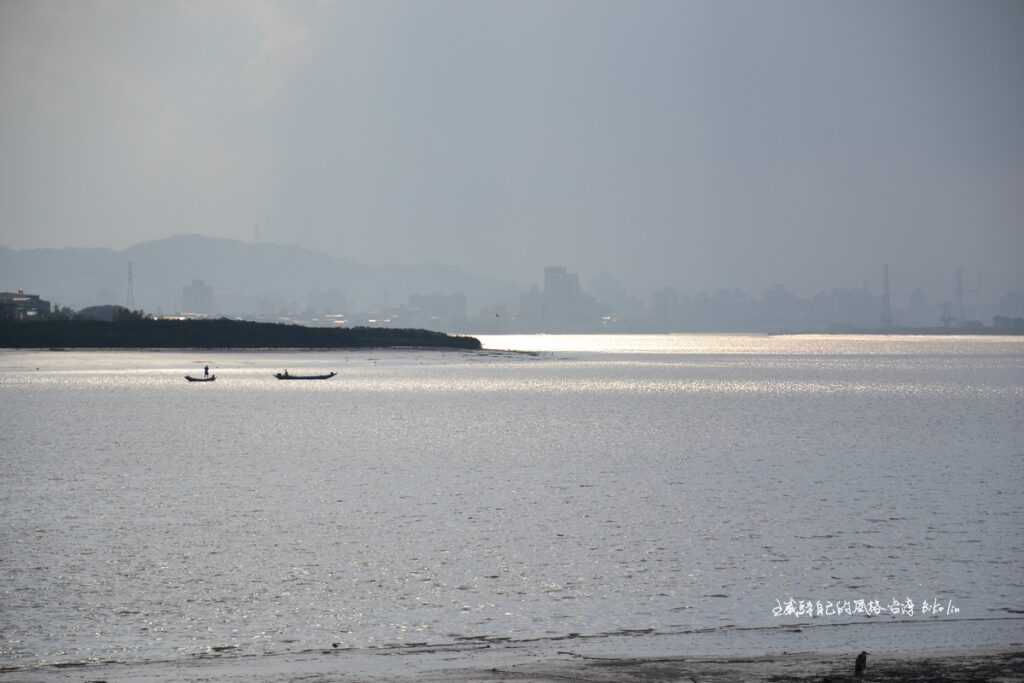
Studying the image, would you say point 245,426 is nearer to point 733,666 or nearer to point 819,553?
point 819,553

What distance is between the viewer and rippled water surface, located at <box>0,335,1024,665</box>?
20297mm

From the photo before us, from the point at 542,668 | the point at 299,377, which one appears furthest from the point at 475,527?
the point at 299,377

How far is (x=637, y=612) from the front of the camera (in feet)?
67.8

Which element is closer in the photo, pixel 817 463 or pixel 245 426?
pixel 817 463

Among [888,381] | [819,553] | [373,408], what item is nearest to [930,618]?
[819,553]

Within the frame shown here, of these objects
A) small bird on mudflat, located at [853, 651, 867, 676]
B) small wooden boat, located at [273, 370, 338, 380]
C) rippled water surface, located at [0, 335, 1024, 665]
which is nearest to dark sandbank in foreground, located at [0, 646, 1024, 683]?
small bird on mudflat, located at [853, 651, 867, 676]

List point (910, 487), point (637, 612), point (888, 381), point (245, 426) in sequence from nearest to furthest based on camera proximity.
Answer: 1. point (637, 612)
2. point (910, 487)
3. point (245, 426)
4. point (888, 381)

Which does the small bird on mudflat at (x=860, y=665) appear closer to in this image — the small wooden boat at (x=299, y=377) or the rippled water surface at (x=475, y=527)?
the rippled water surface at (x=475, y=527)

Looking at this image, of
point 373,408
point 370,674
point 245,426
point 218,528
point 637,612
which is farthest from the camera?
point 373,408

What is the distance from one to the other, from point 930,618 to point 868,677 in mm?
5429

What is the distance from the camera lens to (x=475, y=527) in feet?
99.5

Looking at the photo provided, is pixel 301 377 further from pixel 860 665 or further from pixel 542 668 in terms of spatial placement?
pixel 860 665

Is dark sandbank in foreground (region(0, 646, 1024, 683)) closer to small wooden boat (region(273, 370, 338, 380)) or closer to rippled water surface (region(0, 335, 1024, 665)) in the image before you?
rippled water surface (region(0, 335, 1024, 665))

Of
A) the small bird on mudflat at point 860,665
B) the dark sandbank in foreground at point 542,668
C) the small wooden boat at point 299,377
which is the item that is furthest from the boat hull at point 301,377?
the small bird on mudflat at point 860,665
